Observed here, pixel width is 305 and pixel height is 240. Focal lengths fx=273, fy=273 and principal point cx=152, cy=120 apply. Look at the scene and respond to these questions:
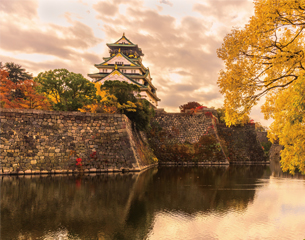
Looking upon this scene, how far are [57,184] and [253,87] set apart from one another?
1131 centimetres

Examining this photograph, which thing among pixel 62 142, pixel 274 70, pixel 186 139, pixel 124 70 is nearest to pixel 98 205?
pixel 274 70

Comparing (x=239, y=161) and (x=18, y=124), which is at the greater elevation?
(x=18, y=124)

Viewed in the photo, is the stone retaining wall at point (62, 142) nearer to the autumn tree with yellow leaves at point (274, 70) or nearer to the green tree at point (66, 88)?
the green tree at point (66, 88)

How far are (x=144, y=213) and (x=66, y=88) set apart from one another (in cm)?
1915

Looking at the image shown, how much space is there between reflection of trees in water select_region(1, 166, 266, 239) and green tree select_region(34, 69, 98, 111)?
1111 centimetres

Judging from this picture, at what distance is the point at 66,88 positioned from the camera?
2589 centimetres

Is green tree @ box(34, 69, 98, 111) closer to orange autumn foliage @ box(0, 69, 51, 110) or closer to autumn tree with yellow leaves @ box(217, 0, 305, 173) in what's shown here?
orange autumn foliage @ box(0, 69, 51, 110)

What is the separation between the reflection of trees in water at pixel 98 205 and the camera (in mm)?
7672

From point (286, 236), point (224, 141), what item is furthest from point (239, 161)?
point (286, 236)

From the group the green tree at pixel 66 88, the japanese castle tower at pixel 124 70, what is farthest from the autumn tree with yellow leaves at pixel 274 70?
the japanese castle tower at pixel 124 70

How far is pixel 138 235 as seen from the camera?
24.1 ft

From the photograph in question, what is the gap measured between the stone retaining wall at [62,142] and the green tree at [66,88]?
152 inches

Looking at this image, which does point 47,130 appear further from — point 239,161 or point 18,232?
point 239,161

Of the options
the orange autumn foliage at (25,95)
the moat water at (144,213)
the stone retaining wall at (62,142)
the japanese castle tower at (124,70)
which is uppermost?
the japanese castle tower at (124,70)
